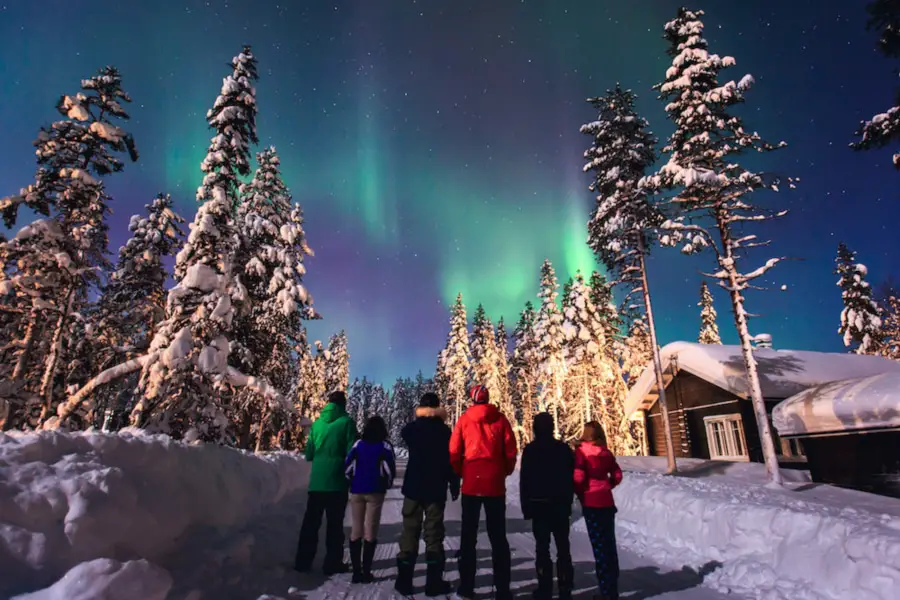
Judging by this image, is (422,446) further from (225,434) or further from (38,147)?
(38,147)

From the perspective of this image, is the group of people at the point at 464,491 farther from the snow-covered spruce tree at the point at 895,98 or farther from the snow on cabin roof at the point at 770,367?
the snow on cabin roof at the point at 770,367

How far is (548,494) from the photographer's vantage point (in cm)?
550

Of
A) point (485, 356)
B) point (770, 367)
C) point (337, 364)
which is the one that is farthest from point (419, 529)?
point (337, 364)

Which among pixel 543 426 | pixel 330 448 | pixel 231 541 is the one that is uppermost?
pixel 543 426

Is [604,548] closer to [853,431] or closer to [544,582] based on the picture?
[544,582]

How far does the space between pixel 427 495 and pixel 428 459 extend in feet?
1.30

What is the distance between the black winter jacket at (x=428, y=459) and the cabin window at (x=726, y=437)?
1994cm

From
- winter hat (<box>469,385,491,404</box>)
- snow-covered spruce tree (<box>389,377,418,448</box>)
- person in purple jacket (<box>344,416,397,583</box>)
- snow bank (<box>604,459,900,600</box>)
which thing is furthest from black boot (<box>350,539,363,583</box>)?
snow-covered spruce tree (<box>389,377,418,448</box>)

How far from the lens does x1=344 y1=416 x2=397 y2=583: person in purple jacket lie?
218 inches

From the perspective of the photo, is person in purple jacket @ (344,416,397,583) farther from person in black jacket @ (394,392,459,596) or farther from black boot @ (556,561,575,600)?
black boot @ (556,561,575,600)

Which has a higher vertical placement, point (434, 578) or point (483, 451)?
point (483, 451)

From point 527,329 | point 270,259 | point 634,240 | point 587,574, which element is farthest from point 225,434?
point 527,329

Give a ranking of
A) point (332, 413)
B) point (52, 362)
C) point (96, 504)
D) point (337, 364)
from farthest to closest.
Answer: point (337, 364), point (52, 362), point (332, 413), point (96, 504)

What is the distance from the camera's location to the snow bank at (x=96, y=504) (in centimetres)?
357
